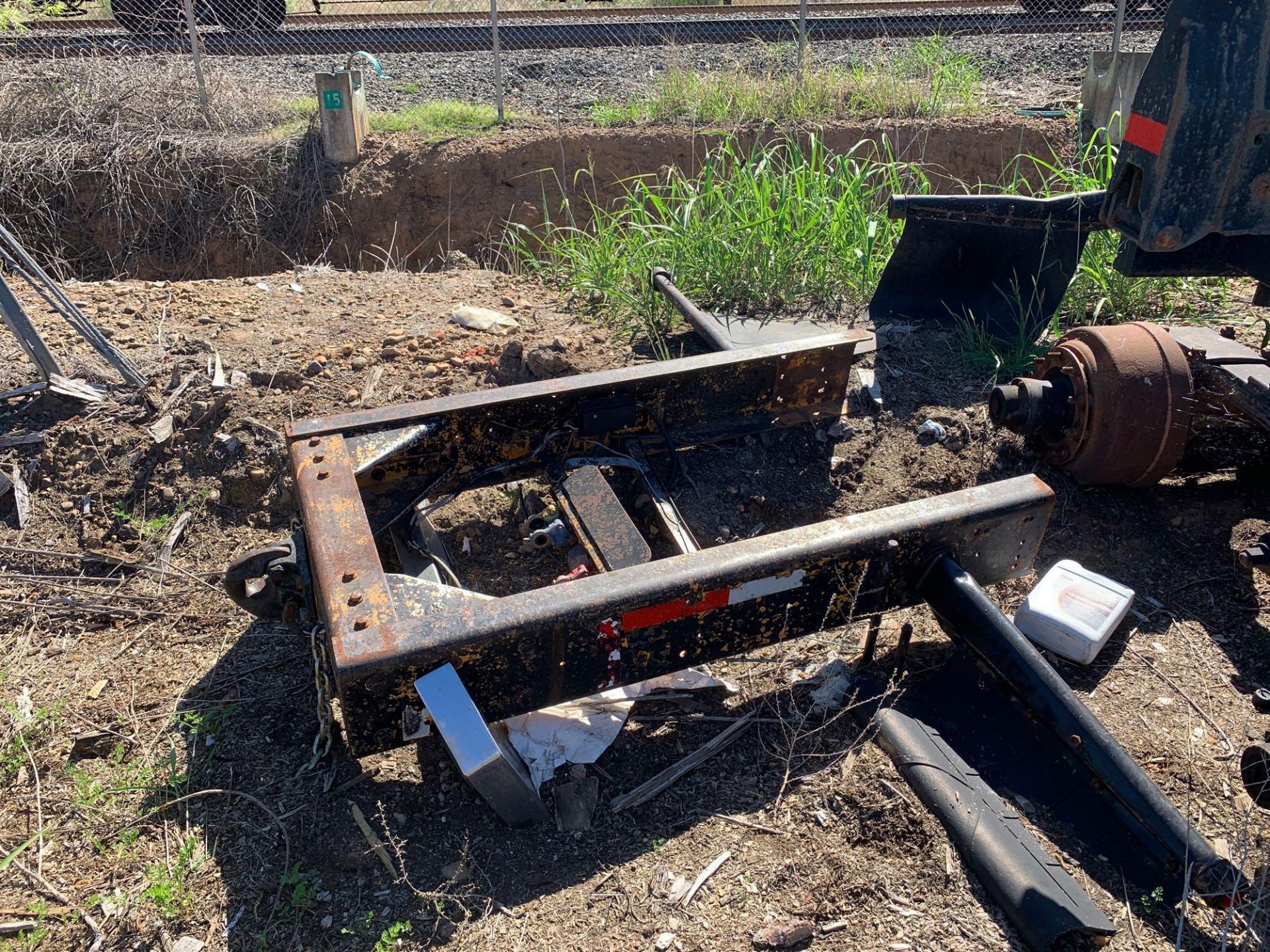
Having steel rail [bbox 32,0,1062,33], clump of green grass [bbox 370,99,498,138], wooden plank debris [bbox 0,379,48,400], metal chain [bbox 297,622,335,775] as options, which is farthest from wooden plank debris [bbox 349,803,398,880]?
steel rail [bbox 32,0,1062,33]

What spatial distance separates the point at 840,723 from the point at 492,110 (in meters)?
7.96

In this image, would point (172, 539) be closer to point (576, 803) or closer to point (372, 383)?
point (372, 383)

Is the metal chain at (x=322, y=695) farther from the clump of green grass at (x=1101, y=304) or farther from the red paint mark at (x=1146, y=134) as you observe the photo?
the clump of green grass at (x=1101, y=304)

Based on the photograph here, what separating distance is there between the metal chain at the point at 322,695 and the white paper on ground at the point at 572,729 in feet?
1.48

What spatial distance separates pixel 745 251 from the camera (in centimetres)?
473

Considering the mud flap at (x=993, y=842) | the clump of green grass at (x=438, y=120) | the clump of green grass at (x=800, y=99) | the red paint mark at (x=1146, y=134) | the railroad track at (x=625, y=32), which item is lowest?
the mud flap at (x=993, y=842)

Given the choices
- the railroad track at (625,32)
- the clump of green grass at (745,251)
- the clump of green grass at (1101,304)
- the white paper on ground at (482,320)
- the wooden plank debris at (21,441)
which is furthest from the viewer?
the railroad track at (625,32)

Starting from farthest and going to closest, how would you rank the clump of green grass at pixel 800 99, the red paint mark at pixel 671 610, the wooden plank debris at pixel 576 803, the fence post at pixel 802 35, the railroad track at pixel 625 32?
the railroad track at pixel 625 32, the fence post at pixel 802 35, the clump of green grass at pixel 800 99, the wooden plank debris at pixel 576 803, the red paint mark at pixel 671 610

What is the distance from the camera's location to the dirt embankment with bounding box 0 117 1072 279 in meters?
7.64

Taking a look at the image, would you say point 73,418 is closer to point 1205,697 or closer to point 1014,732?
point 1014,732

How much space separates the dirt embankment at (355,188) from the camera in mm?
7641

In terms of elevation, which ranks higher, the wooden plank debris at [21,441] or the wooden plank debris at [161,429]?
the wooden plank debris at [161,429]

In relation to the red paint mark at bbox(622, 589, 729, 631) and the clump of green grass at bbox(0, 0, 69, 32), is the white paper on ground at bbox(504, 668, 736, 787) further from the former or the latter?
the clump of green grass at bbox(0, 0, 69, 32)

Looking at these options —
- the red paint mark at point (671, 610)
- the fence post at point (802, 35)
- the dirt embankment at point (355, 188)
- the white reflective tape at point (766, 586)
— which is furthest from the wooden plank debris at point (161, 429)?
the fence post at point (802, 35)
